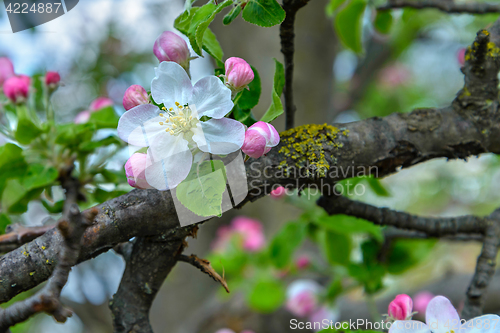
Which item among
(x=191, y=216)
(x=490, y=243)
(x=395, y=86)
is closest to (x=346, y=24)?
(x=490, y=243)

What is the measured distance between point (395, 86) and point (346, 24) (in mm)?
2351

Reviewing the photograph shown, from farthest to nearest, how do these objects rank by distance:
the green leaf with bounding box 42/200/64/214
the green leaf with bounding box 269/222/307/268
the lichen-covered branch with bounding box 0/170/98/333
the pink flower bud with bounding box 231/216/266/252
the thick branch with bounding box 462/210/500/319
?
1. the pink flower bud with bounding box 231/216/266/252
2. the green leaf with bounding box 269/222/307/268
3. the green leaf with bounding box 42/200/64/214
4. the thick branch with bounding box 462/210/500/319
5. the lichen-covered branch with bounding box 0/170/98/333

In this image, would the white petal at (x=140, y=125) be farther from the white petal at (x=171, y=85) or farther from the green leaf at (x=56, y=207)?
the green leaf at (x=56, y=207)

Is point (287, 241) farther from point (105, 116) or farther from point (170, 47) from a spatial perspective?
point (170, 47)

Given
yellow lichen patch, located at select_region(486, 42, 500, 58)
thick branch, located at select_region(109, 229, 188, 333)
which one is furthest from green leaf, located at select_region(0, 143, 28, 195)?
yellow lichen patch, located at select_region(486, 42, 500, 58)

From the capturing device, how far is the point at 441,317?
0.48 metres

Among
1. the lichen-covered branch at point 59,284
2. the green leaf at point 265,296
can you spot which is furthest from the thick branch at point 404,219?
the green leaf at point 265,296

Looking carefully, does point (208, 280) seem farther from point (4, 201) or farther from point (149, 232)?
point (149, 232)

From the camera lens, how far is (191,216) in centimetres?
51

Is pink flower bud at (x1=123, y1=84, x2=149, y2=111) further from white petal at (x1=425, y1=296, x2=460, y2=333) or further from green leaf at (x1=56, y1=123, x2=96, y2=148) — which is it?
white petal at (x1=425, y1=296, x2=460, y2=333)

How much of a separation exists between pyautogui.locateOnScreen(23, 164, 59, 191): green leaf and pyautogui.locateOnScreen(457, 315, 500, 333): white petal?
78 centimetres

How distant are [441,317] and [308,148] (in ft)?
0.97

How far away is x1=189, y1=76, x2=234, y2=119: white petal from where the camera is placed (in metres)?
0.44

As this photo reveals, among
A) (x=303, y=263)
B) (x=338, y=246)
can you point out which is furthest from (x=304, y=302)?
(x=338, y=246)
